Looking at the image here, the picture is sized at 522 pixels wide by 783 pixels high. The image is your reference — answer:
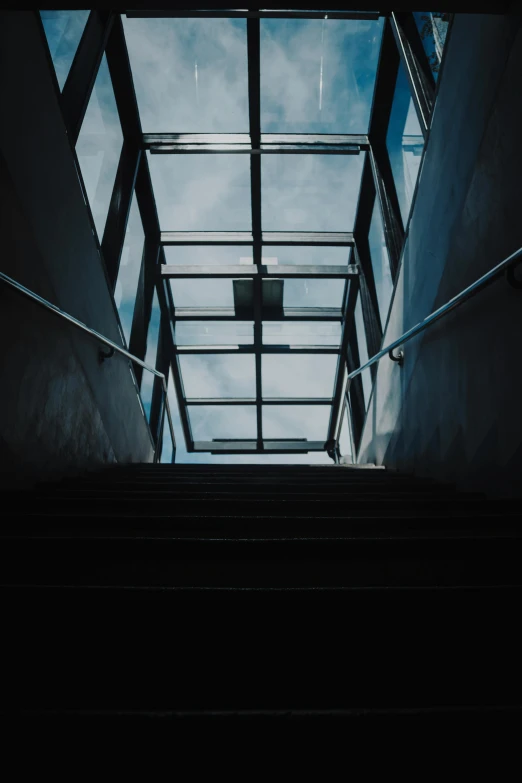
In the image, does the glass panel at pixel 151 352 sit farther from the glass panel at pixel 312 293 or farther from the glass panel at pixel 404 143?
the glass panel at pixel 404 143

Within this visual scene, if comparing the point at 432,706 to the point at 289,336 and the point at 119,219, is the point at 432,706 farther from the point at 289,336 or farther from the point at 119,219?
the point at 289,336

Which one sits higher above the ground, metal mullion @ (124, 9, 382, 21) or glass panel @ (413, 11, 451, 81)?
metal mullion @ (124, 9, 382, 21)

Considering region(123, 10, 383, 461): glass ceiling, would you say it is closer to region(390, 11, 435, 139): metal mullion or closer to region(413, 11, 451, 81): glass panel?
region(390, 11, 435, 139): metal mullion

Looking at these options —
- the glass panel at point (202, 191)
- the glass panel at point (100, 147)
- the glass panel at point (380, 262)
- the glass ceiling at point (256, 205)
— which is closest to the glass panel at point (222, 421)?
the glass ceiling at point (256, 205)

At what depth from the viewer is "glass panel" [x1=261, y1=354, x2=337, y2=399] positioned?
9.66 meters

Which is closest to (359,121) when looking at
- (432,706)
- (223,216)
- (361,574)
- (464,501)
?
(223,216)

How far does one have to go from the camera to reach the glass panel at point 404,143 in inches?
189

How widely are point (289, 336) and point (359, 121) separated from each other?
12.9 ft

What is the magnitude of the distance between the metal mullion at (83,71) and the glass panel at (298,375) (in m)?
5.95

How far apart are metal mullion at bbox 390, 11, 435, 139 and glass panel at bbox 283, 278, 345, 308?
4021 millimetres

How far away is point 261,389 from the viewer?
33.5 ft

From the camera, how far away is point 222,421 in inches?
427

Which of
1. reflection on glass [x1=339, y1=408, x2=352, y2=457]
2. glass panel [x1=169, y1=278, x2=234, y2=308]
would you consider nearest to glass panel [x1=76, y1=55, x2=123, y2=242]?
glass panel [x1=169, y1=278, x2=234, y2=308]

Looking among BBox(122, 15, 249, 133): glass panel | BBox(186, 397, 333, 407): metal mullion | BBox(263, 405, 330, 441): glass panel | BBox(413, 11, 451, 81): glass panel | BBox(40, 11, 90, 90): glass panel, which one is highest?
BBox(122, 15, 249, 133): glass panel
